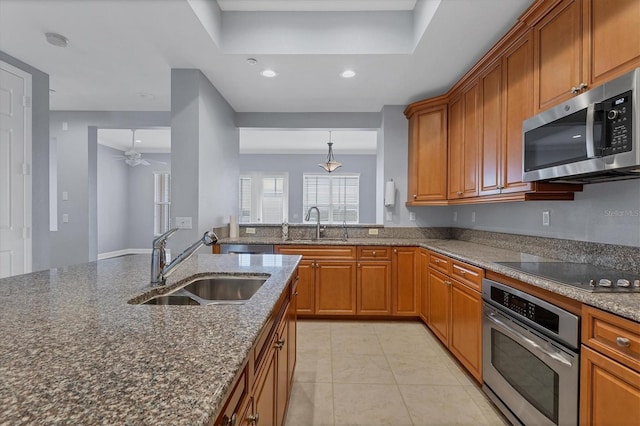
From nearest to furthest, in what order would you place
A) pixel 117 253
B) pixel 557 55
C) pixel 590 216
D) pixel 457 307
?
pixel 557 55 < pixel 590 216 < pixel 457 307 < pixel 117 253

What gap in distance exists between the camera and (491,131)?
2.44 metres

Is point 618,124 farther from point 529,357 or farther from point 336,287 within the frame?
point 336,287

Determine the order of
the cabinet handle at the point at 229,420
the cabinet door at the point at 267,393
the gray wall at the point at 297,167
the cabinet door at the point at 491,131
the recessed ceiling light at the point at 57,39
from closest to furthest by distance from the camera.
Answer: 1. the cabinet handle at the point at 229,420
2. the cabinet door at the point at 267,393
3. the cabinet door at the point at 491,131
4. the recessed ceiling light at the point at 57,39
5. the gray wall at the point at 297,167

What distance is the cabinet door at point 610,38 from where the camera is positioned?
4.39 feet

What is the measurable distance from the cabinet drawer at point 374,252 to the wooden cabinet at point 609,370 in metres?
2.09

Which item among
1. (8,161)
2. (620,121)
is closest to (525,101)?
(620,121)

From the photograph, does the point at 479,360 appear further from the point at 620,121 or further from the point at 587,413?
the point at 620,121

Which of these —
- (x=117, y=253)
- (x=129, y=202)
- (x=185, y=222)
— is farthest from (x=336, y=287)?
(x=129, y=202)

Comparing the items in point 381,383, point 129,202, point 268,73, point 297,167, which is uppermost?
point 268,73

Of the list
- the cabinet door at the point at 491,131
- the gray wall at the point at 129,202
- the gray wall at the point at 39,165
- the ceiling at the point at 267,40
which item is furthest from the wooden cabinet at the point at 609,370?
the gray wall at the point at 129,202

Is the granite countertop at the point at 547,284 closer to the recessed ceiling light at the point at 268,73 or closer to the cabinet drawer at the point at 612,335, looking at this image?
the cabinet drawer at the point at 612,335

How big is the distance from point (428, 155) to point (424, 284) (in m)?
1.40

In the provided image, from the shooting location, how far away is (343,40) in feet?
8.38

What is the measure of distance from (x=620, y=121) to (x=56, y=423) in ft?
6.55
